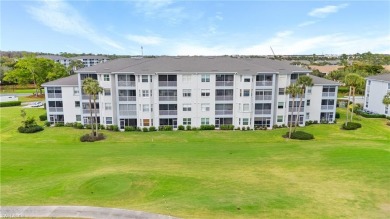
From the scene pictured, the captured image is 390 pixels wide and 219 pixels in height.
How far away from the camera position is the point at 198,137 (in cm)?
4800

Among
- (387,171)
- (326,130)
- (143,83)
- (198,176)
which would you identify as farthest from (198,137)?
(387,171)

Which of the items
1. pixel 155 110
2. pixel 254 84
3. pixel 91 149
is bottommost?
pixel 91 149

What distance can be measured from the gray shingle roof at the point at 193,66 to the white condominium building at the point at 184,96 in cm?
18

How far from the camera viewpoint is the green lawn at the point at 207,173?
23266 mm

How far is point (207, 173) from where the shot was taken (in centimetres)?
3053

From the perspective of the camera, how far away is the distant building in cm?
6259

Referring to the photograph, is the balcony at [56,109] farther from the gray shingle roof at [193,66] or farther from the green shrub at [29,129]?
the gray shingle roof at [193,66]

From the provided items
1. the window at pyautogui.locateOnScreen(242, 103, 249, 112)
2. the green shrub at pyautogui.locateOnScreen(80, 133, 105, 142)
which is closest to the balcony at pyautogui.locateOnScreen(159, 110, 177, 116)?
the green shrub at pyautogui.locateOnScreen(80, 133, 105, 142)

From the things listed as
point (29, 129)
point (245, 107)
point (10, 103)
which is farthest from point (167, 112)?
→ point (10, 103)

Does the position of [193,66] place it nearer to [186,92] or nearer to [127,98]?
[186,92]

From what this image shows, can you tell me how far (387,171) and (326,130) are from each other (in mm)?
21057

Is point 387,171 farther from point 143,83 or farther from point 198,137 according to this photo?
point 143,83

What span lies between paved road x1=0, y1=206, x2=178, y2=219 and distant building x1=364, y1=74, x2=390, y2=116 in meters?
59.5

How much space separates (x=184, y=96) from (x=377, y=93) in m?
43.3
